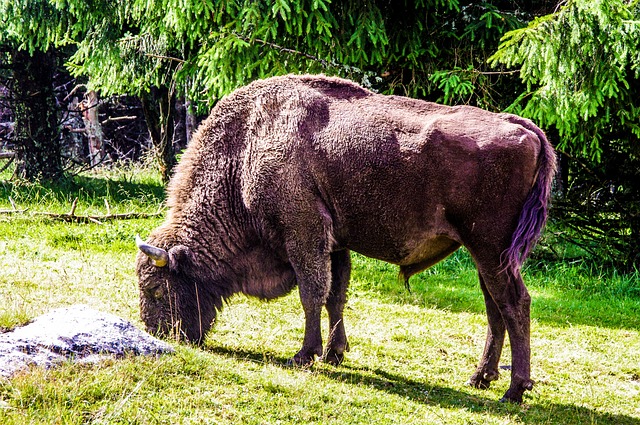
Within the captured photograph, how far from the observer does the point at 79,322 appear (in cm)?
656

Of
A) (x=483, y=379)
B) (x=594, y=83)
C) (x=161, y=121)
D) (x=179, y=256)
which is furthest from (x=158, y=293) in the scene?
(x=161, y=121)

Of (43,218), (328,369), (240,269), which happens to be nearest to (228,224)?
(240,269)

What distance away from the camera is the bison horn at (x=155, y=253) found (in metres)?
7.78

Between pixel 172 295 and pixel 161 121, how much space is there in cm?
936

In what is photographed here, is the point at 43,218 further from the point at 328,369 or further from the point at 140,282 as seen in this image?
the point at 328,369

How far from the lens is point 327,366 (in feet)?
25.6

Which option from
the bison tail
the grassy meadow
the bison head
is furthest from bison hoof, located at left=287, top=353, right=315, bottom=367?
the bison tail

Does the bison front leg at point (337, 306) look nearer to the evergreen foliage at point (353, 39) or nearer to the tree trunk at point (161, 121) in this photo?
the evergreen foliage at point (353, 39)

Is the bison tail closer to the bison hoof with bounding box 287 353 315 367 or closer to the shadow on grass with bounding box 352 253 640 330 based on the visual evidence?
the bison hoof with bounding box 287 353 315 367

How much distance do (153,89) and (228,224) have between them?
9.60 m

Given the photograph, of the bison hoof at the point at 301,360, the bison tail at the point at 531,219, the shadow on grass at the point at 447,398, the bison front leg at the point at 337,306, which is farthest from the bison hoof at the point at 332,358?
the bison tail at the point at 531,219

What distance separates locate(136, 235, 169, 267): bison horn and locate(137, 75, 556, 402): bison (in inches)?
0.7

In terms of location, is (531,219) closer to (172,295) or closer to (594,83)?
(172,295)

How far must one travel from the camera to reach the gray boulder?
19.6 feet
